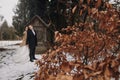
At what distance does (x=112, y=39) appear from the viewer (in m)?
3.74

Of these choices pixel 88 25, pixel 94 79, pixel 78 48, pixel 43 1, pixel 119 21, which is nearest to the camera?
pixel 94 79

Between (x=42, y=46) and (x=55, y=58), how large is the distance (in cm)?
2814

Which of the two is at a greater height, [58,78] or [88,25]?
[88,25]

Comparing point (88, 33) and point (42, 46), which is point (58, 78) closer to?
point (88, 33)

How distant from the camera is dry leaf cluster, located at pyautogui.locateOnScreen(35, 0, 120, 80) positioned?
3.16m

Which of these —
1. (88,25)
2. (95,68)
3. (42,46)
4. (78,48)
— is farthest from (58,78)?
(42,46)

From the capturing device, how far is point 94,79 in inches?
122

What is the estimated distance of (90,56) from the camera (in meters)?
4.01

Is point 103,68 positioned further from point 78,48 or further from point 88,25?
point 88,25

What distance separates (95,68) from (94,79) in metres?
0.16

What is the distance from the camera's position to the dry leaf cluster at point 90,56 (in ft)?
10.4

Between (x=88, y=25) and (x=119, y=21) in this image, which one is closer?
(x=119, y=21)

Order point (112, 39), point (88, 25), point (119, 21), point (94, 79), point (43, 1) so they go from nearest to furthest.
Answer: point (94, 79) < point (119, 21) < point (112, 39) < point (88, 25) < point (43, 1)

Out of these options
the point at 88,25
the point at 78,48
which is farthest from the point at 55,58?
the point at 88,25
